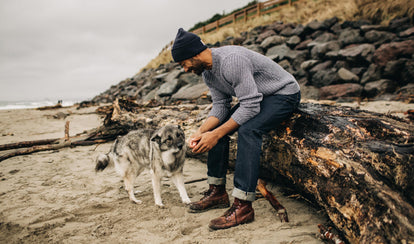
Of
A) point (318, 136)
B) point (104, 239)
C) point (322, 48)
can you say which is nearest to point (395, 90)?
point (322, 48)

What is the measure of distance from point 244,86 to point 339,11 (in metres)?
14.2

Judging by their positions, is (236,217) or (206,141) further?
(206,141)

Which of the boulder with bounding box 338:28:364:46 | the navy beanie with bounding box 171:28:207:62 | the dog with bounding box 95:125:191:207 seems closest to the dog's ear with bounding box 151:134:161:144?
the dog with bounding box 95:125:191:207

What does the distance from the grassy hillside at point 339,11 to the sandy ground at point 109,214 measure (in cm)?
1282

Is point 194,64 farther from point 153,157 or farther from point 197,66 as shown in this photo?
point 153,157

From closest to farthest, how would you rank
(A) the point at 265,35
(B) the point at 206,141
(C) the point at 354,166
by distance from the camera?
(C) the point at 354,166 < (B) the point at 206,141 < (A) the point at 265,35

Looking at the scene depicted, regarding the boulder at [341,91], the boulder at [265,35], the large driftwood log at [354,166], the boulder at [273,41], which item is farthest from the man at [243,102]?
the boulder at [265,35]

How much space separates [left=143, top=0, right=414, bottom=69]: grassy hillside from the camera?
430 inches

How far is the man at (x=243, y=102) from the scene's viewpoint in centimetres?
251

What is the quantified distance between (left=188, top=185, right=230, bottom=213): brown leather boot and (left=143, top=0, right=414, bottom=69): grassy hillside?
12.9 meters

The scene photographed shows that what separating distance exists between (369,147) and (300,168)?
0.70m

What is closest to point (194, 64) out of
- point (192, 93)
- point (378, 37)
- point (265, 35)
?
point (192, 93)

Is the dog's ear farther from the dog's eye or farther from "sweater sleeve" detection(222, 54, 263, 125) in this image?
"sweater sleeve" detection(222, 54, 263, 125)

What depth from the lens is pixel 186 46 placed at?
103 inches
